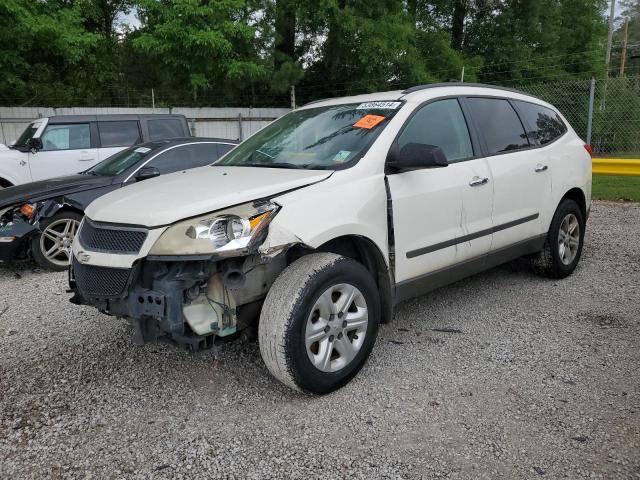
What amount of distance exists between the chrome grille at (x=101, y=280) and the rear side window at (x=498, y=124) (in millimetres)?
2856

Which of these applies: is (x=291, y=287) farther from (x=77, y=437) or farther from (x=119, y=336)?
(x=119, y=336)

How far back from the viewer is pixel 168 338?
2902 millimetres

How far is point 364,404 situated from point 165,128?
7.98 m

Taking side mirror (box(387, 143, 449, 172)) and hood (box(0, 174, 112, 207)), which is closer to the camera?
side mirror (box(387, 143, 449, 172))

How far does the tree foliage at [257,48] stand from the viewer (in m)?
16.1

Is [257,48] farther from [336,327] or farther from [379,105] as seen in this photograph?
[336,327]

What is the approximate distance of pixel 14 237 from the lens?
5562 mm

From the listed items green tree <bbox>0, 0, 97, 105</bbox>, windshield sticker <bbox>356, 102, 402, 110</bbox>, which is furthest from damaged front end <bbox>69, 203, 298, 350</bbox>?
green tree <bbox>0, 0, 97, 105</bbox>

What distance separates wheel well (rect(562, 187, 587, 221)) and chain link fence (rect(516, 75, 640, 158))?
8.40 metres

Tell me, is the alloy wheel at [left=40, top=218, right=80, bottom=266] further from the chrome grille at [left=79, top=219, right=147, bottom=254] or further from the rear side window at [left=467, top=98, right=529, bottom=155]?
the rear side window at [left=467, top=98, right=529, bottom=155]

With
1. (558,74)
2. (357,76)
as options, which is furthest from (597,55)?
(357,76)

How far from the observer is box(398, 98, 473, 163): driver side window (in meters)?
3.69

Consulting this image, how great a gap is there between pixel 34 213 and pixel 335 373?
4.24 m

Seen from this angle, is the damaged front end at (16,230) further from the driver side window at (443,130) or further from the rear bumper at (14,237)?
the driver side window at (443,130)
